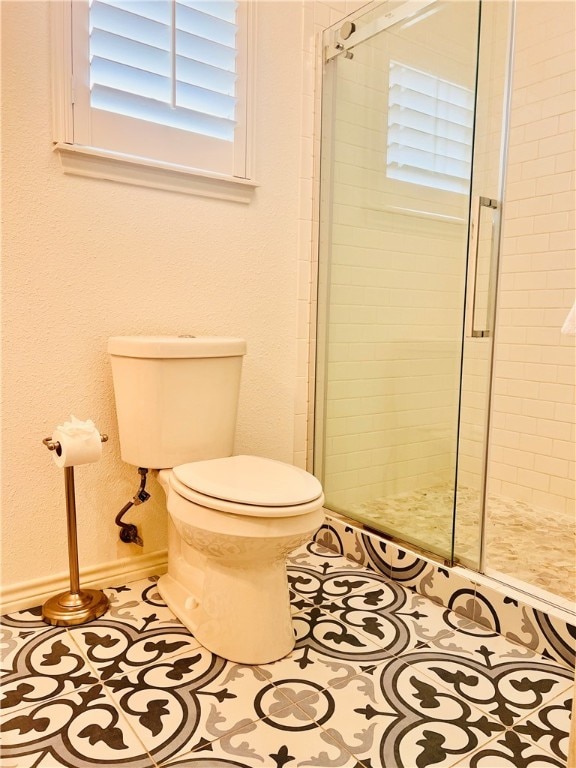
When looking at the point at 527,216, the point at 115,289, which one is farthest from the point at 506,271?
the point at 115,289

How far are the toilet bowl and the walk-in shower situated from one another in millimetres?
590

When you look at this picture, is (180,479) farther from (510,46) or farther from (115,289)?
(510,46)

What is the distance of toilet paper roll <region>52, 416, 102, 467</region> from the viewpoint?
143 cm

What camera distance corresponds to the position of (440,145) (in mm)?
1858

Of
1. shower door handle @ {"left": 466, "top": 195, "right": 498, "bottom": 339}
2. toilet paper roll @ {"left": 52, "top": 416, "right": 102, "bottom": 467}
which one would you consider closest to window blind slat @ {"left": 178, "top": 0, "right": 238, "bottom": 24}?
shower door handle @ {"left": 466, "top": 195, "right": 498, "bottom": 339}

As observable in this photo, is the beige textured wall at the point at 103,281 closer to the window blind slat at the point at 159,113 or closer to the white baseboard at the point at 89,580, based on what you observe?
the white baseboard at the point at 89,580

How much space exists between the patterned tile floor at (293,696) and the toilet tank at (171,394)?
0.46 metres

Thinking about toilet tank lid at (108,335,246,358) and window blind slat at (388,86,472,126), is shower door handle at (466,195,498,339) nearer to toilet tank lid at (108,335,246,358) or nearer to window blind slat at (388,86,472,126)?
window blind slat at (388,86,472,126)

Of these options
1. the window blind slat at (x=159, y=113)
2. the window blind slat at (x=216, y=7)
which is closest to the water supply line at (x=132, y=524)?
the window blind slat at (x=159, y=113)

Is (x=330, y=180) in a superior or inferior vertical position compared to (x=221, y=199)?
superior

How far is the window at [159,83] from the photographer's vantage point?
1.52 metres

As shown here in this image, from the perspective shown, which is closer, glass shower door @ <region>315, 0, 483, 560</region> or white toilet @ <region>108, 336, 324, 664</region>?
white toilet @ <region>108, 336, 324, 664</region>

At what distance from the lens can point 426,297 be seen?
1922 mm

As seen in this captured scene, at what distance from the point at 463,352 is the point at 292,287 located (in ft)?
2.27
